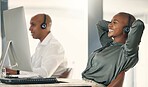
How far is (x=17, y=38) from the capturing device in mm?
2031

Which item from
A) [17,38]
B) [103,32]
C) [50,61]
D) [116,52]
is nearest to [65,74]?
[50,61]

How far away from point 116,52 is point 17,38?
0.83 metres

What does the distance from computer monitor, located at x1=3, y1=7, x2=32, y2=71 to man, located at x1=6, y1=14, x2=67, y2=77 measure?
19.1 inches

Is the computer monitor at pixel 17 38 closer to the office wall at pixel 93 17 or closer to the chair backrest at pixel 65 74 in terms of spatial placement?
the chair backrest at pixel 65 74

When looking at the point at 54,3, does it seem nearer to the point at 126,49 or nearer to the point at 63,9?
the point at 63,9

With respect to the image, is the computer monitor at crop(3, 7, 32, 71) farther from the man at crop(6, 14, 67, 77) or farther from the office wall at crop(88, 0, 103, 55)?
the office wall at crop(88, 0, 103, 55)

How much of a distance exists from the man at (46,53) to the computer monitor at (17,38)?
485 millimetres

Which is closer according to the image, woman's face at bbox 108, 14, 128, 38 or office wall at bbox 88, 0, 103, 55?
woman's face at bbox 108, 14, 128, 38

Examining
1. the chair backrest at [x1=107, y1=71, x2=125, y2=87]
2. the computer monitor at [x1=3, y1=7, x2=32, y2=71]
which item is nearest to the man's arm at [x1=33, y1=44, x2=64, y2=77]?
the computer monitor at [x1=3, y1=7, x2=32, y2=71]

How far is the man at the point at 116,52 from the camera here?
85.7 inches

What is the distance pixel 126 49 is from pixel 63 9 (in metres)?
1.66

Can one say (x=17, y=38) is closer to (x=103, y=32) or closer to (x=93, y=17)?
(x=103, y=32)

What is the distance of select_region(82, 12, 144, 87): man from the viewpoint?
2.18m

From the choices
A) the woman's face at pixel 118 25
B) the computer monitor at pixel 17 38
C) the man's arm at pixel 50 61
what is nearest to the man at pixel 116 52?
the woman's face at pixel 118 25
